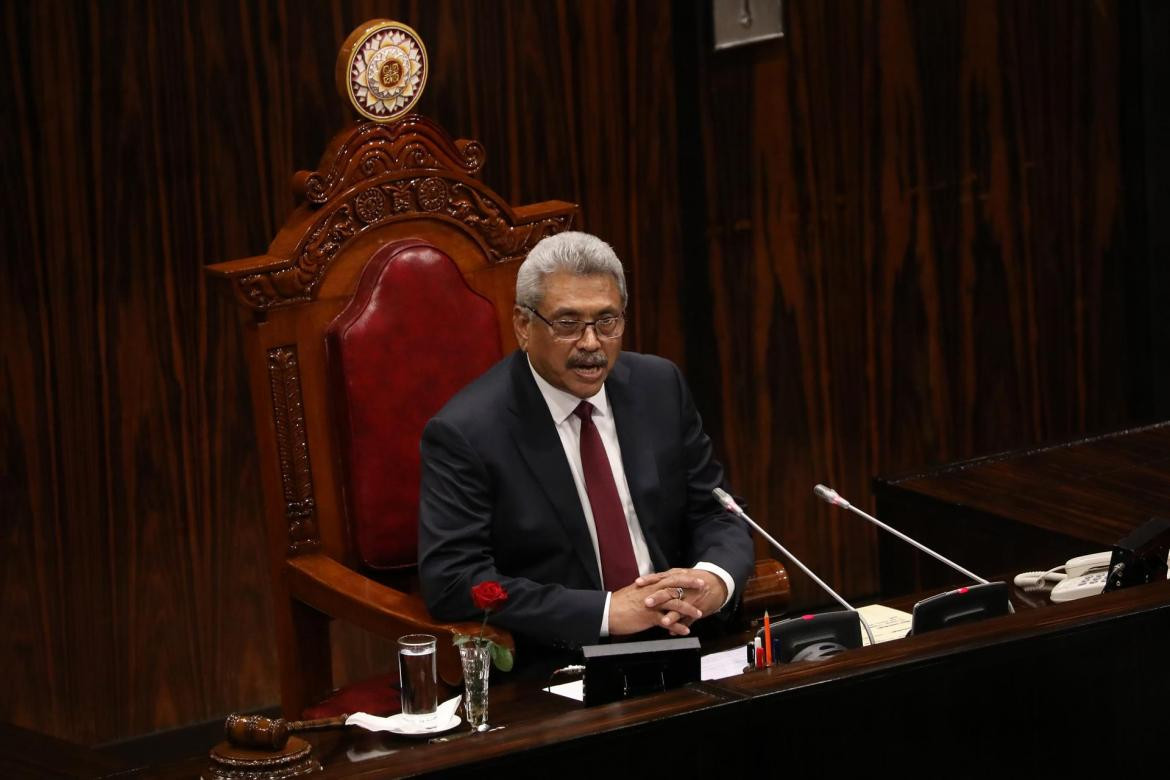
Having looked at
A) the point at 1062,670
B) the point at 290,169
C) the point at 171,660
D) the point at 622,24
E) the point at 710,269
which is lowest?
the point at 171,660

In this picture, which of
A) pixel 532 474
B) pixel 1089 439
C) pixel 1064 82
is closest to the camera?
pixel 532 474

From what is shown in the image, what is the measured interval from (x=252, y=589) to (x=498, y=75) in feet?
4.27

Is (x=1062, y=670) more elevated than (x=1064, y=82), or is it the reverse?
(x=1064, y=82)

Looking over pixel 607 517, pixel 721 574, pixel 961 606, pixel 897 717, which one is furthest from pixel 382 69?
pixel 897 717

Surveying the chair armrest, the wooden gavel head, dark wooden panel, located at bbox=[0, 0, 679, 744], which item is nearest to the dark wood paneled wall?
dark wooden panel, located at bbox=[0, 0, 679, 744]

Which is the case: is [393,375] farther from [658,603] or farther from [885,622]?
[885,622]

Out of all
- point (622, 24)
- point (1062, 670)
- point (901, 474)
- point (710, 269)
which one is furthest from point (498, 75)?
point (1062, 670)

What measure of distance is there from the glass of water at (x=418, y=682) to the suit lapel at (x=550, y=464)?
0.66 m

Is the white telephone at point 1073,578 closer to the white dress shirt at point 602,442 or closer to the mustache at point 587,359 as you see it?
the white dress shirt at point 602,442

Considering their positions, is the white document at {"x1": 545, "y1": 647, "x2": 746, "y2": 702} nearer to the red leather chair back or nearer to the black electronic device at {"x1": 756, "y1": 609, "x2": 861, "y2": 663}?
the black electronic device at {"x1": 756, "y1": 609, "x2": 861, "y2": 663}

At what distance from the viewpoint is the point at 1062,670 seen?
2.01 meters

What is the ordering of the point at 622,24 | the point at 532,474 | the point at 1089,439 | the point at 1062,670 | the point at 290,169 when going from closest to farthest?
1. the point at 1062,670
2. the point at 532,474
3. the point at 1089,439
4. the point at 290,169
5. the point at 622,24

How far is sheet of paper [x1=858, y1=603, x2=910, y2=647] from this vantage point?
240cm

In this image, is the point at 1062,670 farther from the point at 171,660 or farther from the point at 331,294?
the point at 171,660
